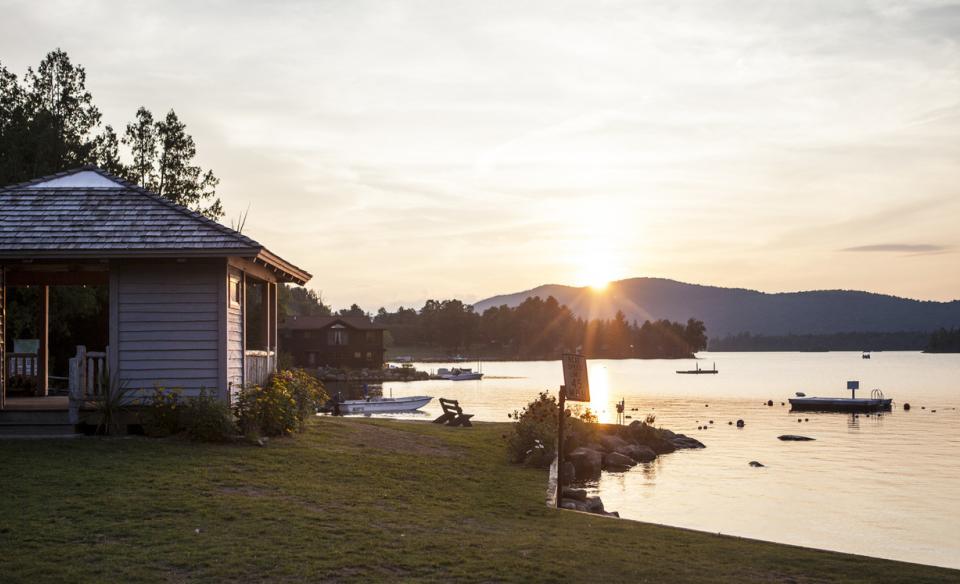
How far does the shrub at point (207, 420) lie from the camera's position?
2062 centimetres

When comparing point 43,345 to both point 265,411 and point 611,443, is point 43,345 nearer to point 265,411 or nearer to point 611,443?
point 265,411

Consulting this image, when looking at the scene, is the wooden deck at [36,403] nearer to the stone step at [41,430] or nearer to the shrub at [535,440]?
the stone step at [41,430]

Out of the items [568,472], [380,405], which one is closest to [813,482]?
[568,472]

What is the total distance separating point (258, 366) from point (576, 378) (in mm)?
10239

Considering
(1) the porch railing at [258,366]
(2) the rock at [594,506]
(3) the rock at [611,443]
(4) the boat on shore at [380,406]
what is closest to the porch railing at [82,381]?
(1) the porch railing at [258,366]

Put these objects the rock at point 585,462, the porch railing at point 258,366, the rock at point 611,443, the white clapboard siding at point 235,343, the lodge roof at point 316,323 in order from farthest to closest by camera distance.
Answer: the lodge roof at point 316,323 < the rock at point 611,443 < the rock at point 585,462 < the porch railing at point 258,366 < the white clapboard siding at point 235,343

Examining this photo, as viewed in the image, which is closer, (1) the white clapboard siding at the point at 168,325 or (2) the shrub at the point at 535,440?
(1) the white clapboard siding at the point at 168,325

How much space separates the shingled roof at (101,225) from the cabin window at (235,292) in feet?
2.76

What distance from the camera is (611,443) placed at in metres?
37.6

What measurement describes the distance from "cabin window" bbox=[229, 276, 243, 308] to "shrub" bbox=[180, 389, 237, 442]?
2782 millimetres

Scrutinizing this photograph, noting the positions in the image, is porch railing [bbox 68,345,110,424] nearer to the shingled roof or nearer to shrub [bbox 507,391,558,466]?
the shingled roof

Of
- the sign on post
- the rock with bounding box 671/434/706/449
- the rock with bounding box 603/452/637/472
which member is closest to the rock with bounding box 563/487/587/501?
the sign on post

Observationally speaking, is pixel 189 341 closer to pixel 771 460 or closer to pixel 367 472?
pixel 367 472

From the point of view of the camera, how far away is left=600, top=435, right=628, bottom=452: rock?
36.9 metres
